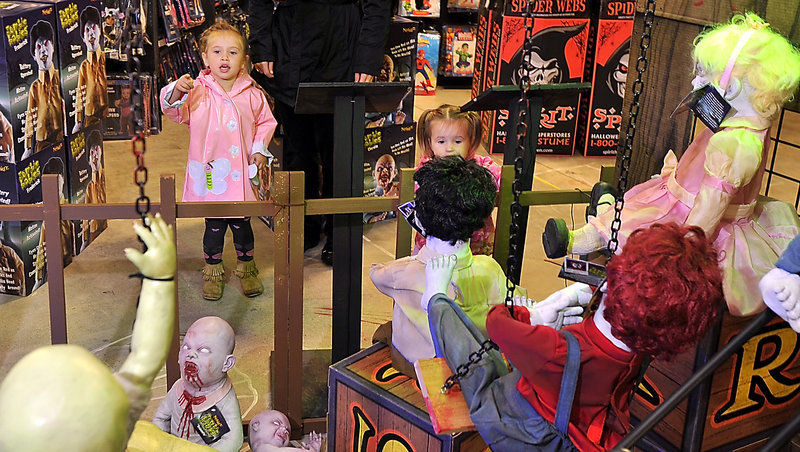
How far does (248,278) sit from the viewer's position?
4.38 m

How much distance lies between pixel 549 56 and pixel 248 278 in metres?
3.55

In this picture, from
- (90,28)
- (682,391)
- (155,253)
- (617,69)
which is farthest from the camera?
(617,69)

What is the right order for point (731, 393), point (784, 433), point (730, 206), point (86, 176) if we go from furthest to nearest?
point (86, 176) → point (731, 393) → point (730, 206) → point (784, 433)

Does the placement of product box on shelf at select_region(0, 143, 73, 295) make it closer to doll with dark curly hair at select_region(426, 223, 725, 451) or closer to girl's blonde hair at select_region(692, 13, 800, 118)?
doll with dark curly hair at select_region(426, 223, 725, 451)

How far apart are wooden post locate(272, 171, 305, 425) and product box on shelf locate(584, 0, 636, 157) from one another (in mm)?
4426

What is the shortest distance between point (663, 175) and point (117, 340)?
8.01 feet

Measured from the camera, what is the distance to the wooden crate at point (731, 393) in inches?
112

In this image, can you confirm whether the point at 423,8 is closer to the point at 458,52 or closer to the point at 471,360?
the point at 458,52

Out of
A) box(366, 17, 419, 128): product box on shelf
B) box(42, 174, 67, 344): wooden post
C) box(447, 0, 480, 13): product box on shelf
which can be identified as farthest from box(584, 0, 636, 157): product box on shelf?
box(42, 174, 67, 344): wooden post

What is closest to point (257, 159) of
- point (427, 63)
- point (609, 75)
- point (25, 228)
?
point (25, 228)

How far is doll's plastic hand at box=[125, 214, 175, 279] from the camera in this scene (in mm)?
1502

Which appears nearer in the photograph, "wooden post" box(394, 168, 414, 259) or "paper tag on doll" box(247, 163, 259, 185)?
"wooden post" box(394, 168, 414, 259)

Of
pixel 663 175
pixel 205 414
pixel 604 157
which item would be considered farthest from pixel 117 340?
pixel 604 157

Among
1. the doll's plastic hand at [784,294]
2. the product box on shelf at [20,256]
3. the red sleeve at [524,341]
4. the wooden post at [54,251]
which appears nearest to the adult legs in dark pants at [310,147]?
the product box on shelf at [20,256]
